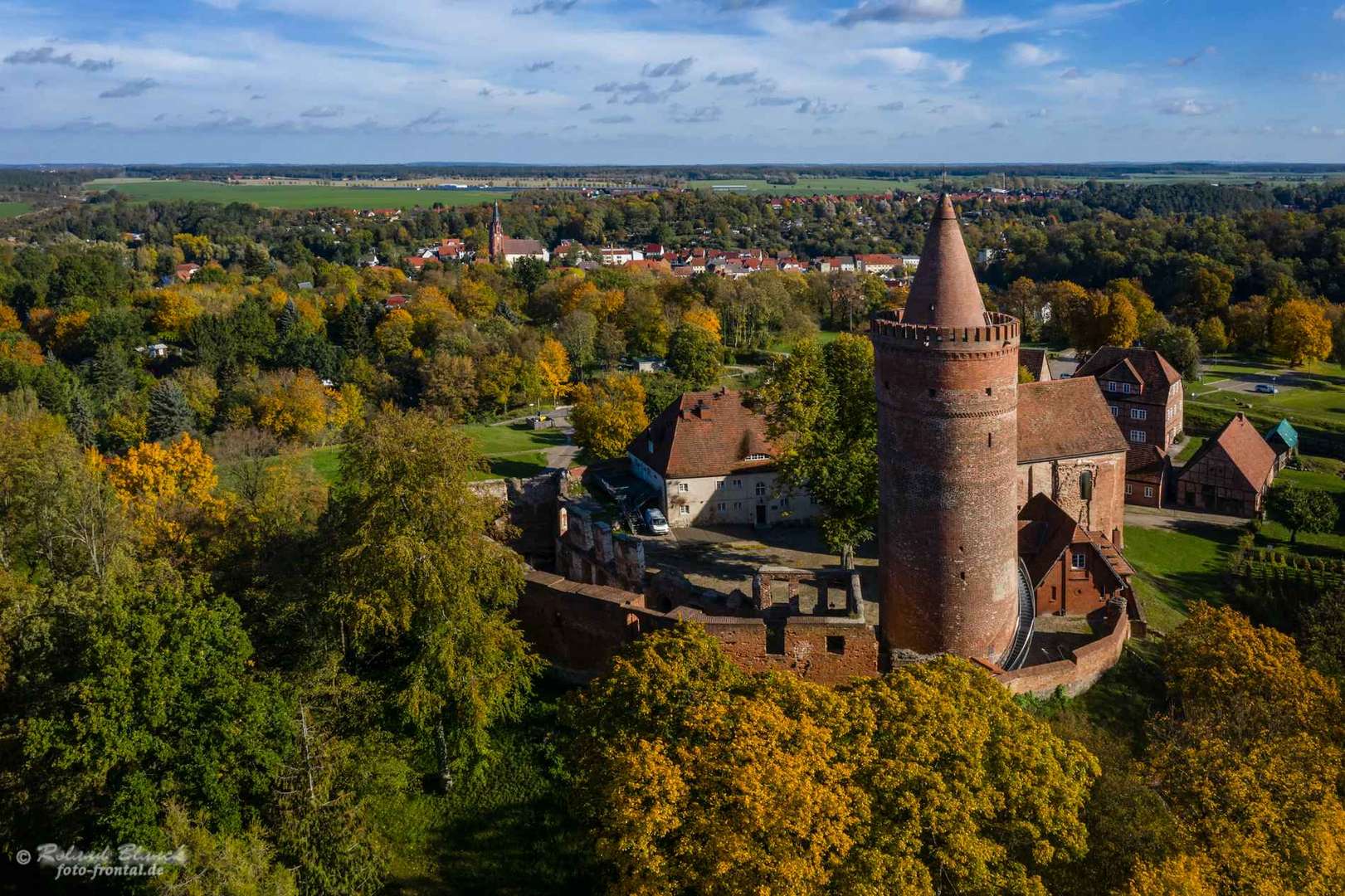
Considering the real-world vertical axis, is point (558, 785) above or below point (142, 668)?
below

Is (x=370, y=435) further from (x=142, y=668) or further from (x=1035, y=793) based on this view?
(x=1035, y=793)

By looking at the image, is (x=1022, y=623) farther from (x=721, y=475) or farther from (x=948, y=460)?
(x=721, y=475)

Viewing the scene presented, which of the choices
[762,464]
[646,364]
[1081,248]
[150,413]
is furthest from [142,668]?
[1081,248]

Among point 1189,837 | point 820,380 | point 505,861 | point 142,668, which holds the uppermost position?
A: point 820,380

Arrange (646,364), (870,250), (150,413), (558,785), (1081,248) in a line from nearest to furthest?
(558,785) < (150,413) < (646,364) < (1081,248) < (870,250)

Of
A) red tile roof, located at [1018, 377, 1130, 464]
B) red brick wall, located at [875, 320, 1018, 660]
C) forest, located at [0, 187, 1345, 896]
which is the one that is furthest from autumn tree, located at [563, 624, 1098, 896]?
red tile roof, located at [1018, 377, 1130, 464]

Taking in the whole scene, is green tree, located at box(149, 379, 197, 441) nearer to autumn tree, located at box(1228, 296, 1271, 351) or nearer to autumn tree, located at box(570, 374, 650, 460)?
autumn tree, located at box(570, 374, 650, 460)

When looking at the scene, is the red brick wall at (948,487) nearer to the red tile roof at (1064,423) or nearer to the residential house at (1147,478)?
the red tile roof at (1064,423)
